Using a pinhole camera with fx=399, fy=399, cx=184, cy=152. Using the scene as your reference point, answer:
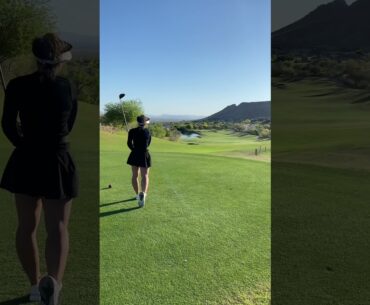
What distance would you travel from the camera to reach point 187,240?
4012mm

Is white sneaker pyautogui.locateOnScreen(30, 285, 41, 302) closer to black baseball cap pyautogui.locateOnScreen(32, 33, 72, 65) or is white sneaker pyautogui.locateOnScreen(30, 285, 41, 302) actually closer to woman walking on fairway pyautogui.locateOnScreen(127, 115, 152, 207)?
black baseball cap pyautogui.locateOnScreen(32, 33, 72, 65)

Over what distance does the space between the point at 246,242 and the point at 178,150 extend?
6799mm

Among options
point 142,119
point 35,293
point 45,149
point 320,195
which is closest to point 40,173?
point 45,149

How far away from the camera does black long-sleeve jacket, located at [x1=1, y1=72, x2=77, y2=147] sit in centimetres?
227

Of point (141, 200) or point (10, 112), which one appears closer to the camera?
point (10, 112)

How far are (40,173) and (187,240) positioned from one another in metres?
2.04

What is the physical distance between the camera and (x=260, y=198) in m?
5.90

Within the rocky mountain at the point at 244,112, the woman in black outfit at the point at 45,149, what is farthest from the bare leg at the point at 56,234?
the rocky mountain at the point at 244,112

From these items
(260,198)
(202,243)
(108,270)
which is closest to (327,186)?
(260,198)

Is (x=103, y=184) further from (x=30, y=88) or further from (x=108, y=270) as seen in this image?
(x=30, y=88)

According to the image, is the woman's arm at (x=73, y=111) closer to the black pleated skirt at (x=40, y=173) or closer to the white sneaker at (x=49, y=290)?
the black pleated skirt at (x=40, y=173)

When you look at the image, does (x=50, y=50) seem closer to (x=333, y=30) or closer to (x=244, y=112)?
(x=244, y=112)

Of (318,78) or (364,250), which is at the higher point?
(318,78)

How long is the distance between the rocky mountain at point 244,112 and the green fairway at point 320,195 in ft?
0.93
